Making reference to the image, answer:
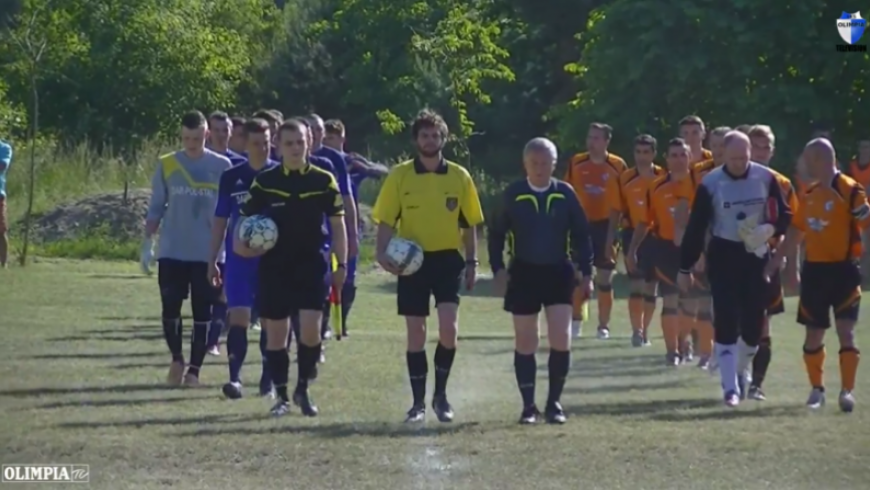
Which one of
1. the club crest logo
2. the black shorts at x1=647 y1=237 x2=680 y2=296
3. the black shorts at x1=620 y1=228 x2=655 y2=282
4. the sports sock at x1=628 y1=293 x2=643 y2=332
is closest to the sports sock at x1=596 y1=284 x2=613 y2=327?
the sports sock at x1=628 y1=293 x2=643 y2=332

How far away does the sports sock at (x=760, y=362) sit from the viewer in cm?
1338

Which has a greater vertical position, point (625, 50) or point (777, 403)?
point (625, 50)

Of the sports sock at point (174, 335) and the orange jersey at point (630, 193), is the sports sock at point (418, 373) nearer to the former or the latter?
the sports sock at point (174, 335)

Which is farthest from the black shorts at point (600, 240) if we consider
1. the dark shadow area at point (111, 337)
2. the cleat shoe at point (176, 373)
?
the cleat shoe at point (176, 373)

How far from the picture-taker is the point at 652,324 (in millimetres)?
20906

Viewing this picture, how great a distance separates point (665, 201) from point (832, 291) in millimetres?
3330

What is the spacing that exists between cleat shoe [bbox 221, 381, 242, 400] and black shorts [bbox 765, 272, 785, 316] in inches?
151

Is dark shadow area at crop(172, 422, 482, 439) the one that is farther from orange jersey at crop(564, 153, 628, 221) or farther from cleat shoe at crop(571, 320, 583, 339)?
cleat shoe at crop(571, 320, 583, 339)

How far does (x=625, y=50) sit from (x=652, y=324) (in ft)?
47.7

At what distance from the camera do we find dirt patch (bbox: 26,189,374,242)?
33500mm

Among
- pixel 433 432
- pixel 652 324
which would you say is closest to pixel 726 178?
pixel 433 432

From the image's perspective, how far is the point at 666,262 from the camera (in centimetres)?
1608

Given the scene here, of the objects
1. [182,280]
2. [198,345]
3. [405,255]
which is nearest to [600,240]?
[198,345]

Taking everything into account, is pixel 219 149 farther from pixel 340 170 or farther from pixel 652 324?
pixel 652 324
